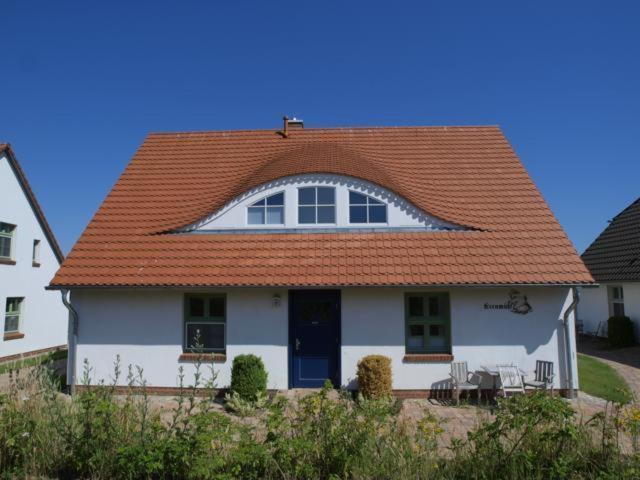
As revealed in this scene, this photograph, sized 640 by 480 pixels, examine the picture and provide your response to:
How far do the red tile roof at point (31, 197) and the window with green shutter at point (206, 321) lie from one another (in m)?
12.4

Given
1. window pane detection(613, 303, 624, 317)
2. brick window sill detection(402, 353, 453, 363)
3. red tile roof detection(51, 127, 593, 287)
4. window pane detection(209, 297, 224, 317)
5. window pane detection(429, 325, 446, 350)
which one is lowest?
brick window sill detection(402, 353, 453, 363)

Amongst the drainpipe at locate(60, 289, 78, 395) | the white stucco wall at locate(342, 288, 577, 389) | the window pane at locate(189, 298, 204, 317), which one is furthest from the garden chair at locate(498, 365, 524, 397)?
the drainpipe at locate(60, 289, 78, 395)

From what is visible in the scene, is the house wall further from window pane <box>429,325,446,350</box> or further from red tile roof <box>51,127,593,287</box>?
red tile roof <box>51,127,593,287</box>

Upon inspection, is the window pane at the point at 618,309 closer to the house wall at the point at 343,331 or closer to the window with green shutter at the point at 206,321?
the house wall at the point at 343,331

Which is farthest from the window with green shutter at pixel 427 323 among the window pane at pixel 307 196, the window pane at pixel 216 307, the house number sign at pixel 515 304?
the window pane at pixel 216 307

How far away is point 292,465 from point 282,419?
0.51 m

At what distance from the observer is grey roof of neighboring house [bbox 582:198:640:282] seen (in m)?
20.4

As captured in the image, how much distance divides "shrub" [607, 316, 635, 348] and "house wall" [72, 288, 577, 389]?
32.9ft

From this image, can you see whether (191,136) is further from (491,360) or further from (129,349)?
(491,360)

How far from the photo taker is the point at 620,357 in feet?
57.1

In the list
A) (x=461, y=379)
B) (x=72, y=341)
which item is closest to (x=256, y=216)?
(x=72, y=341)

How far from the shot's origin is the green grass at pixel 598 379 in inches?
469

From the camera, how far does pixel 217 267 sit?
1227 cm

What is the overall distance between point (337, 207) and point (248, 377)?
16.9 ft
